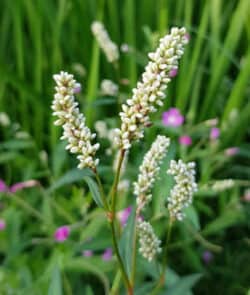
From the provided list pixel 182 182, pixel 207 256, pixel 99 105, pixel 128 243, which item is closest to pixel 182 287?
pixel 128 243

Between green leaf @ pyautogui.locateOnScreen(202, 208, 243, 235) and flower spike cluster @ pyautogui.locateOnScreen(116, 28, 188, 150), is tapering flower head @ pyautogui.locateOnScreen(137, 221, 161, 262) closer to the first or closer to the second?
flower spike cluster @ pyautogui.locateOnScreen(116, 28, 188, 150)

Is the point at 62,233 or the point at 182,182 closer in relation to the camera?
the point at 182,182

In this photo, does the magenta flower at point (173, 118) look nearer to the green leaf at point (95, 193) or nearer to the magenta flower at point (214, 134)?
the magenta flower at point (214, 134)

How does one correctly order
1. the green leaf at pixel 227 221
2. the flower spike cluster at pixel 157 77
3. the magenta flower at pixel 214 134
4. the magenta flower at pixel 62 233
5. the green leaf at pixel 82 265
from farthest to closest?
the magenta flower at pixel 214 134 → the green leaf at pixel 227 221 → the magenta flower at pixel 62 233 → the green leaf at pixel 82 265 → the flower spike cluster at pixel 157 77

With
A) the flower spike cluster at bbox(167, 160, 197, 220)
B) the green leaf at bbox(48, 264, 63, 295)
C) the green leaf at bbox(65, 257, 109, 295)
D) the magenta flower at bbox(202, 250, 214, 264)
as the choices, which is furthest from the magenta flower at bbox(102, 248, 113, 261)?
the flower spike cluster at bbox(167, 160, 197, 220)

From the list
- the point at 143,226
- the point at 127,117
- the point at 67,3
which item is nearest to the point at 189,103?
the point at 67,3

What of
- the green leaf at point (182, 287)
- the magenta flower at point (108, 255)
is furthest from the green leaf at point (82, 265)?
the green leaf at point (182, 287)

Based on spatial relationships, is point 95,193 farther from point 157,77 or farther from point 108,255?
point 108,255
